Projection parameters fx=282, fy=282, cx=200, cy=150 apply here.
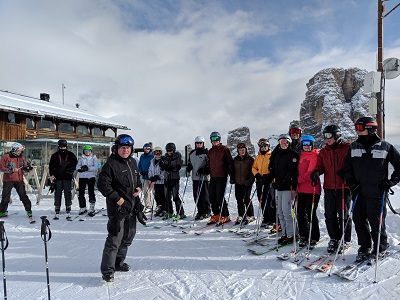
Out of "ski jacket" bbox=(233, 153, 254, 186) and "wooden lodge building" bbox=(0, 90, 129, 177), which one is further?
"wooden lodge building" bbox=(0, 90, 129, 177)

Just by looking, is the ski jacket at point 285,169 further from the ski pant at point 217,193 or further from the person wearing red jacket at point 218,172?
the ski pant at point 217,193

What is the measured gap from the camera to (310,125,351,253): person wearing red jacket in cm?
473

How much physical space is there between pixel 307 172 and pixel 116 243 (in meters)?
3.41

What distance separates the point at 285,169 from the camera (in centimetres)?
535

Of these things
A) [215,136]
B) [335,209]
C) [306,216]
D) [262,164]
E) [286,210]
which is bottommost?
[306,216]

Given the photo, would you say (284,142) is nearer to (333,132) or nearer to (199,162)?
(333,132)

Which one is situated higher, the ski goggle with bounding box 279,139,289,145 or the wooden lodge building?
the wooden lodge building

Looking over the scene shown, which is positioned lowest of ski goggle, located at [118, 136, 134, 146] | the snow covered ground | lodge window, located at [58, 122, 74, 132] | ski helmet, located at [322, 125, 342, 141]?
the snow covered ground

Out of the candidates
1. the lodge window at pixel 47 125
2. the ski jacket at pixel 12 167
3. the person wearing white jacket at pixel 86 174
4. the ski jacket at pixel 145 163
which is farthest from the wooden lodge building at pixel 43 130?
the ski jacket at pixel 145 163

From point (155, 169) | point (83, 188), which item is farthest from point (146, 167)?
point (83, 188)

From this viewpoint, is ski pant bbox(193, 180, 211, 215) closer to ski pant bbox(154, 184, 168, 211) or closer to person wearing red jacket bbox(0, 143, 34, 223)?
ski pant bbox(154, 184, 168, 211)

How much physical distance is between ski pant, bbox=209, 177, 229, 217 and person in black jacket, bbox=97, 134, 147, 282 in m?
3.32

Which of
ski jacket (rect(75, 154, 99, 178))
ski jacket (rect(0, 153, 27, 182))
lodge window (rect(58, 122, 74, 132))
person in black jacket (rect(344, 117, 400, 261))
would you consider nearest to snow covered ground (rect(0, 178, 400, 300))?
person in black jacket (rect(344, 117, 400, 261))

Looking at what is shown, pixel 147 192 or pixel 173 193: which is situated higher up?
pixel 173 193
